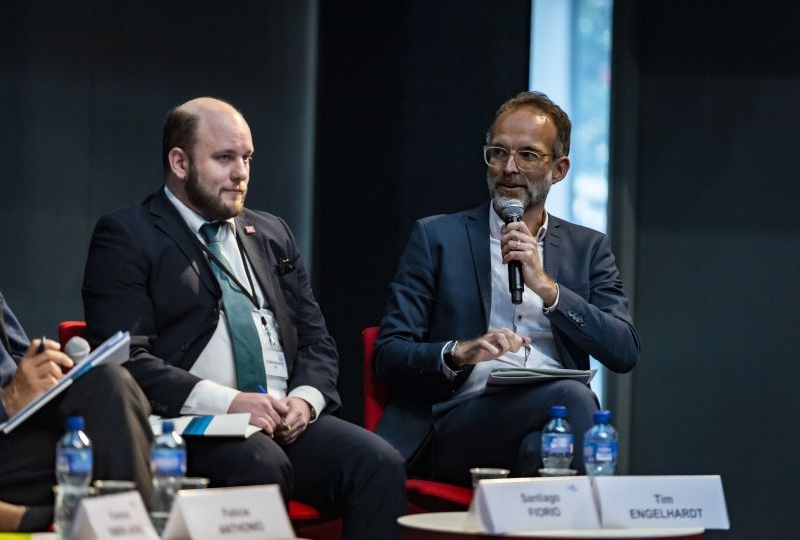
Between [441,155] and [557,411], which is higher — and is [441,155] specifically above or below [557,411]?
above

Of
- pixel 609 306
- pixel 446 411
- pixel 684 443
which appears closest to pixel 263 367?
pixel 446 411

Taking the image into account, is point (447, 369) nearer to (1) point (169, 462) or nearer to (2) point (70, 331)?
(2) point (70, 331)

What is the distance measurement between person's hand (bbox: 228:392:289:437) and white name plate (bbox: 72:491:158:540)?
1.01m

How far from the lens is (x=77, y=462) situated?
248 centimetres

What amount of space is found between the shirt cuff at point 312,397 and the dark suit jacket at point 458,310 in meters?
0.22

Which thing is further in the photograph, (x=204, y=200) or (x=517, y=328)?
(x=517, y=328)

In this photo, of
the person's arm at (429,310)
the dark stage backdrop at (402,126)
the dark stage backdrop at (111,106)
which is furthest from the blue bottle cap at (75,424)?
the dark stage backdrop at (402,126)

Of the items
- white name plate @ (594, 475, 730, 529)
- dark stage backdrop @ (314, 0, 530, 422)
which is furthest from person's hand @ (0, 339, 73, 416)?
dark stage backdrop @ (314, 0, 530, 422)

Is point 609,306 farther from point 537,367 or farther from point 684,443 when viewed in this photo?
point 684,443

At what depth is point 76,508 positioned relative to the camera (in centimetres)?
231

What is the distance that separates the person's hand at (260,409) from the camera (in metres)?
3.39

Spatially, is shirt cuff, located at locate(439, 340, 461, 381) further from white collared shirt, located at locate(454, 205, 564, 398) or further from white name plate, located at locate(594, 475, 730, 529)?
white name plate, located at locate(594, 475, 730, 529)

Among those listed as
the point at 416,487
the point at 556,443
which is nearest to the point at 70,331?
the point at 416,487

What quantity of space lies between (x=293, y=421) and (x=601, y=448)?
0.86 metres
